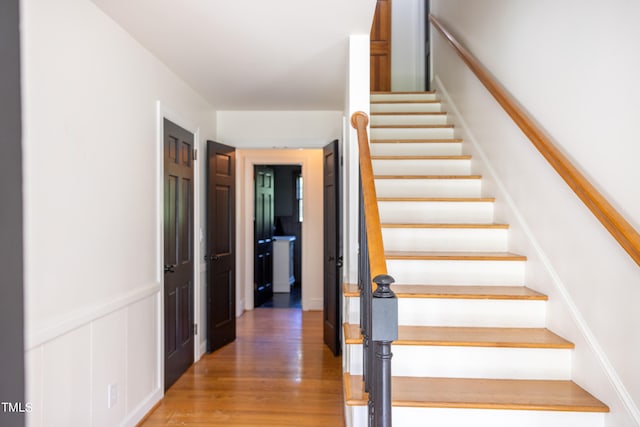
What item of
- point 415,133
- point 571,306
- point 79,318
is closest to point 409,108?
point 415,133

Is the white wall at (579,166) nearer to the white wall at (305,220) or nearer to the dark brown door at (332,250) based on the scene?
the dark brown door at (332,250)

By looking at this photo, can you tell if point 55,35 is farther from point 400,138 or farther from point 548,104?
point 400,138

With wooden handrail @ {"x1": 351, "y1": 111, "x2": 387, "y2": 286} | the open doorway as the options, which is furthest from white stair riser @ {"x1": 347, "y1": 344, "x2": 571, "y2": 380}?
the open doorway

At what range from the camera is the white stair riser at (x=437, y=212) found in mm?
2686

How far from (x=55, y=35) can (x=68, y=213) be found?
0.80 metres

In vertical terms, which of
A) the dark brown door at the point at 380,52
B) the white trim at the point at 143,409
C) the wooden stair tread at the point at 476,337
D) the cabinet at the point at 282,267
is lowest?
the white trim at the point at 143,409

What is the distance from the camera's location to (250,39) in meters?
2.54

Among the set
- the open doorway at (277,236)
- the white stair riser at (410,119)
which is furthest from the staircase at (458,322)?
the open doorway at (277,236)

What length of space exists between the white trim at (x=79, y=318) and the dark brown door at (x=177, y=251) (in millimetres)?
512

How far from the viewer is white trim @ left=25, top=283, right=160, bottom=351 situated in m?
1.65

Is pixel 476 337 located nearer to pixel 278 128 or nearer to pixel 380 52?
pixel 278 128

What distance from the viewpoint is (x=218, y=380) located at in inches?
127

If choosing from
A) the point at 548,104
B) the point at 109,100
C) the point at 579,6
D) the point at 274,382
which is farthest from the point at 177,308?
the point at 579,6

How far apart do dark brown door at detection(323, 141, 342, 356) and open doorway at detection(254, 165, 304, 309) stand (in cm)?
172
